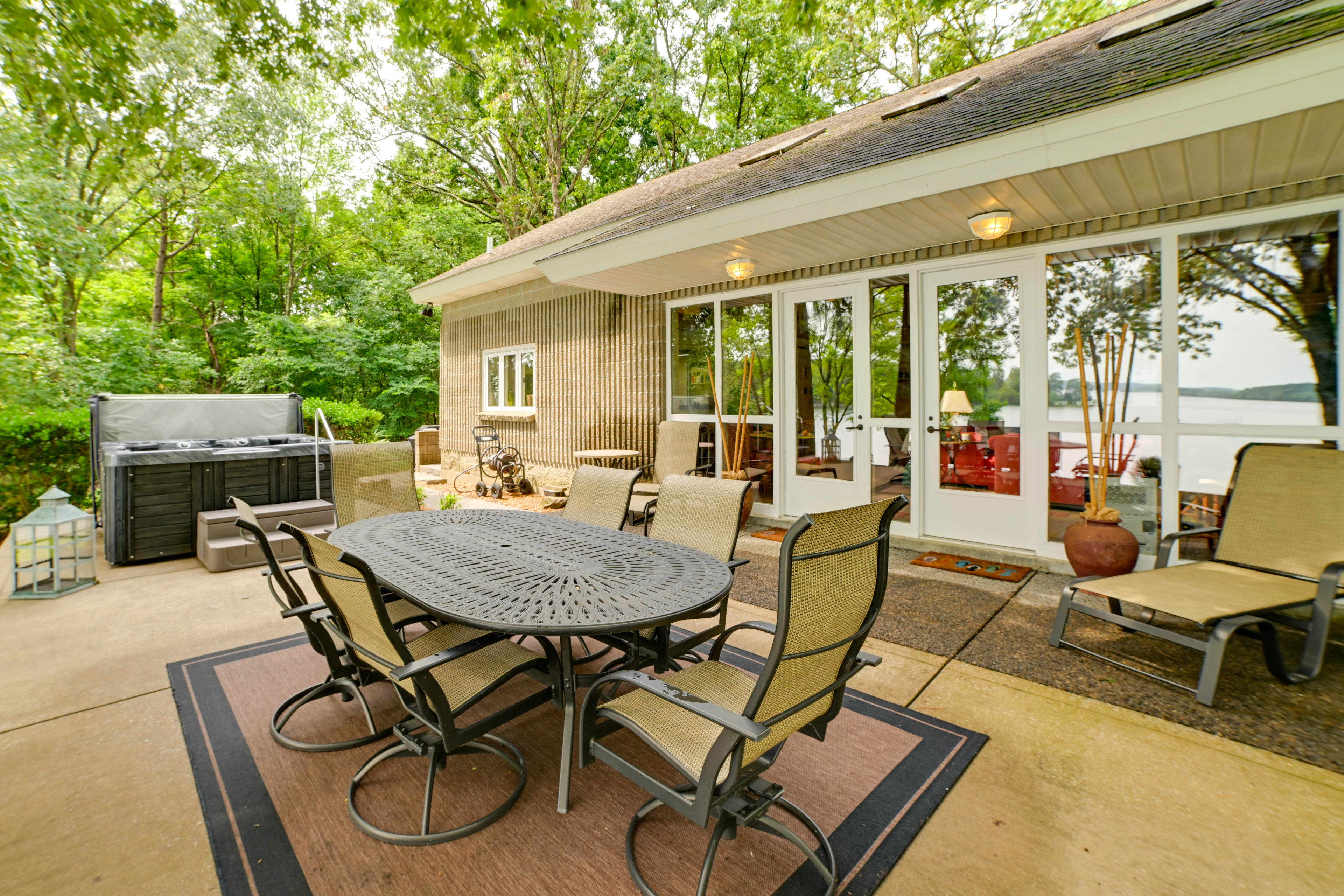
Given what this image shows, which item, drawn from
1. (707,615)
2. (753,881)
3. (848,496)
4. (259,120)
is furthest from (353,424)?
(753,881)

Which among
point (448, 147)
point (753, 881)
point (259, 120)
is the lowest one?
point (753, 881)

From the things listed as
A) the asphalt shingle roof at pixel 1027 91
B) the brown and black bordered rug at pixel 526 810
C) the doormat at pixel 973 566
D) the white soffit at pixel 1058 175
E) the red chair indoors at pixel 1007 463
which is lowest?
the brown and black bordered rug at pixel 526 810

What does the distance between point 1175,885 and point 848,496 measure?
3985 millimetres

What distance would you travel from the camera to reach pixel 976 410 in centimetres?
468

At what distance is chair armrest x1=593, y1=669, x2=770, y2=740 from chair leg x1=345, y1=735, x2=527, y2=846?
0.58 m

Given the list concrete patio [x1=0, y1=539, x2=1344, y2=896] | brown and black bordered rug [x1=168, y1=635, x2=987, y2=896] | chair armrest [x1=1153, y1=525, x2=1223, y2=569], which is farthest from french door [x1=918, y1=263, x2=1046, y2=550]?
brown and black bordered rug [x1=168, y1=635, x2=987, y2=896]

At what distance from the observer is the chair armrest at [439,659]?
154 centimetres

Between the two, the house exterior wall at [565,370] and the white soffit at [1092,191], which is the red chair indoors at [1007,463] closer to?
the white soffit at [1092,191]

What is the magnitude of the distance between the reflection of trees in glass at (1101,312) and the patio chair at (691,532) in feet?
10.2

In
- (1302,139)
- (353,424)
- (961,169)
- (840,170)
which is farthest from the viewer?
(353,424)

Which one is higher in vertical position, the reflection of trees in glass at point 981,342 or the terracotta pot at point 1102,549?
the reflection of trees in glass at point 981,342

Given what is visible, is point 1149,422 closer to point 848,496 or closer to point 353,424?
point 848,496

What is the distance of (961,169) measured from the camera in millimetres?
3359

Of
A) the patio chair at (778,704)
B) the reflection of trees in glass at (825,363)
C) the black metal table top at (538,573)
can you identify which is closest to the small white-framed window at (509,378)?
the reflection of trees in glass at (825,363)
